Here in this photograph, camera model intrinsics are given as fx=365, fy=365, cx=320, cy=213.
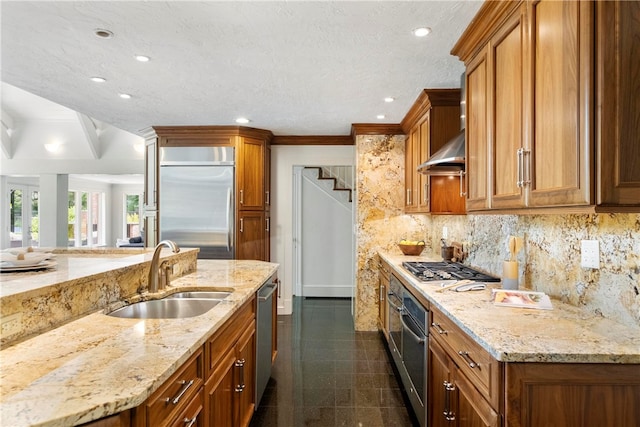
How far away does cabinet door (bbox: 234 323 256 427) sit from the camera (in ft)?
6.63

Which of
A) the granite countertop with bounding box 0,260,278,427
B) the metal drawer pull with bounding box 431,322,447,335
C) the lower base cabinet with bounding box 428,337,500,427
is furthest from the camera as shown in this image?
the metal drawer pull with bounding box 431,322,447,335

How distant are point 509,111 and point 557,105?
14.0 inches

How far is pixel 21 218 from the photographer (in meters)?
8.38

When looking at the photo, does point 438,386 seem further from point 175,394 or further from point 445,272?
point 175,394

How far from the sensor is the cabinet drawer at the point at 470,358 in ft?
4.28

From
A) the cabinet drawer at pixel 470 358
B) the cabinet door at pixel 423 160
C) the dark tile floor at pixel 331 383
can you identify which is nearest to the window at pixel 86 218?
the dark tile floor at pixel 331 383

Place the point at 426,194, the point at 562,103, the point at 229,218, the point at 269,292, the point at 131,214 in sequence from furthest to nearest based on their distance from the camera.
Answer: the point at 131,214
the point at 229,218
the point at 426,194
the point at 269,292
the point at 562,103

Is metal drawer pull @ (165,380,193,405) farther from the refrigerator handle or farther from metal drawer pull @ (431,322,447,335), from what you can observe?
the refrigerator handle

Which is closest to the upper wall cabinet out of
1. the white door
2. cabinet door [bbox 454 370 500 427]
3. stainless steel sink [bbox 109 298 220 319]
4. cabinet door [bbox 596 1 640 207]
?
cabinet door [bbox 596 1 640 207]

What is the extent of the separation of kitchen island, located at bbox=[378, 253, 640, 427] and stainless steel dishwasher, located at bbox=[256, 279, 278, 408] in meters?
1.31

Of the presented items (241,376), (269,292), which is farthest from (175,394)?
(269,292)

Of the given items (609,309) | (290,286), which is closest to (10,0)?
(609,309)

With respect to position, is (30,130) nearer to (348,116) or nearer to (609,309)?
(348,116)

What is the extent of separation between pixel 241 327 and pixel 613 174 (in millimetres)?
1838
